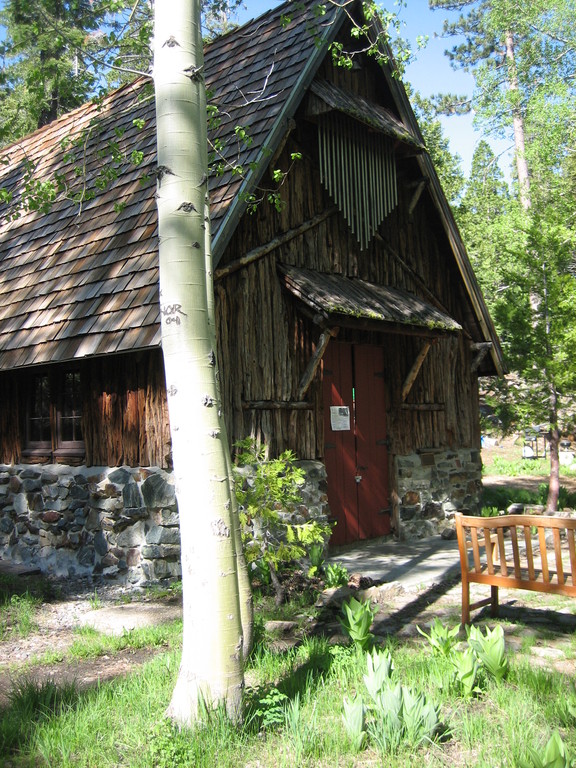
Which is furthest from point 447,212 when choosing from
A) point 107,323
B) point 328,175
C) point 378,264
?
point 107,323

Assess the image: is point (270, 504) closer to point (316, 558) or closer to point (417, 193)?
point (316, 558)

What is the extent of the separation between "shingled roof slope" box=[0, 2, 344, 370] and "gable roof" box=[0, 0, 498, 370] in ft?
0.05

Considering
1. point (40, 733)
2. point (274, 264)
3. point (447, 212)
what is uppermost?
point (447, 212)

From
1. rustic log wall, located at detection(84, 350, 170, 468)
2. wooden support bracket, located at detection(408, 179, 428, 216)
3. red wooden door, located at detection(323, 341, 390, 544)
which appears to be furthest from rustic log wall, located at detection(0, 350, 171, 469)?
wooden support bracket, located at detection(408, 179, 428, 216)

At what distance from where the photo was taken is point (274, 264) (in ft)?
26.7

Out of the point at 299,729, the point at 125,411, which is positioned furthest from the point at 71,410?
the point at 299,729

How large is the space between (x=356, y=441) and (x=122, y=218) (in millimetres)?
3934

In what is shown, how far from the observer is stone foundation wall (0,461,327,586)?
7.14 metres

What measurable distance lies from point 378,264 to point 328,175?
63.9 inches

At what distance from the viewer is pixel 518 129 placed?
27.1 m

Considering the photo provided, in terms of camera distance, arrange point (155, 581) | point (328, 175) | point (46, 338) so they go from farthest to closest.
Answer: point (328, 175), point (46, 338), point (155, 581)

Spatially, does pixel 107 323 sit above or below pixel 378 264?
below

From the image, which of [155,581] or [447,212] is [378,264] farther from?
[155,581]

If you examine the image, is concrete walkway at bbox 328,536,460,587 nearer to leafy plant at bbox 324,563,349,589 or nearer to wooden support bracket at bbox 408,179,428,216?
leafy plant at bbox 324,563,349,589
